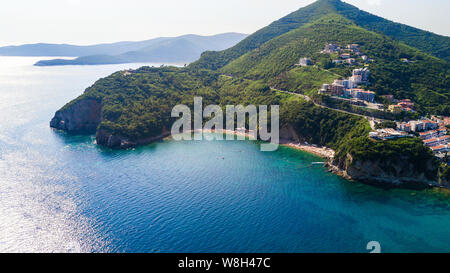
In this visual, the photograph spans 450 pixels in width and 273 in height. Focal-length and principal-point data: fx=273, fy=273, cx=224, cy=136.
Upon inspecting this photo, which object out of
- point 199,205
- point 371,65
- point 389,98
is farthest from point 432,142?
point 199,205

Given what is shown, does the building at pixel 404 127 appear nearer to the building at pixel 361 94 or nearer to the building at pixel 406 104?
the building at pixel 406 104

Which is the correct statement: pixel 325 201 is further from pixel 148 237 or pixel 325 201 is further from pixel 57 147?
pixel 57 147

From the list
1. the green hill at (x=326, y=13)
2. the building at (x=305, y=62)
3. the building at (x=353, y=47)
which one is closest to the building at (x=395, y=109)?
the building at (x=305, y=62)

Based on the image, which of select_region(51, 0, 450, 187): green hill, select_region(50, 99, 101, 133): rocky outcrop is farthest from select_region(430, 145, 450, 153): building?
select_region(50, 99, 101, 133): rocky outcrop

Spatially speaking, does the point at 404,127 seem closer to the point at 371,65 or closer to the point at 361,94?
the point at 361,94

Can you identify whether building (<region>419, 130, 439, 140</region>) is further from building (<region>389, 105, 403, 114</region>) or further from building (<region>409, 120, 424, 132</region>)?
building (<region>389, 105, 403, 114</region>)

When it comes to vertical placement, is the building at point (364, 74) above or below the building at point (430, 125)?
above
